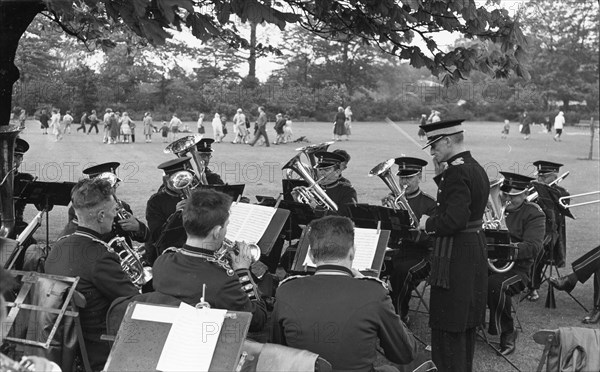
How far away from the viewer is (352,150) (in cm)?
2606

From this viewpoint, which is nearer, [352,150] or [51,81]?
[51,81]

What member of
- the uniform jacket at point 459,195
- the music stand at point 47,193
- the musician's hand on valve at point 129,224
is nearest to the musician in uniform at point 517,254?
the uniform jacket at point 459,195

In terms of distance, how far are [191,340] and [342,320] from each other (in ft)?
2.45

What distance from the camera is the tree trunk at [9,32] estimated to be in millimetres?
7031

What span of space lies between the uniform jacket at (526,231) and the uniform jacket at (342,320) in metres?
3.49

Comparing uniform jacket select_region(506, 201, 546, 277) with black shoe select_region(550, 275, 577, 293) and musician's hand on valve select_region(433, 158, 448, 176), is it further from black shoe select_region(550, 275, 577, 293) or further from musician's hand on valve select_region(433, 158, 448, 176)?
musician's hand on valve select_region(433, 158, 448, 176)

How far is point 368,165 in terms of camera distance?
21.6 meters

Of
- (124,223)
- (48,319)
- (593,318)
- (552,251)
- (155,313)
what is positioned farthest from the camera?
(552,251)

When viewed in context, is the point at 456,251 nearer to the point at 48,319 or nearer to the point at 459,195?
the point at 459,195

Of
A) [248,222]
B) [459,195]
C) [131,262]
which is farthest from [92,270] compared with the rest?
[459,195]

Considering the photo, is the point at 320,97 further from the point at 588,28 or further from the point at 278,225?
the point at 588,28

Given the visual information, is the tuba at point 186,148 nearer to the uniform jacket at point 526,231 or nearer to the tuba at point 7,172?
the tuba at point 7,172

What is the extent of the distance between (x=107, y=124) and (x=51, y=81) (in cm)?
Answer: 323

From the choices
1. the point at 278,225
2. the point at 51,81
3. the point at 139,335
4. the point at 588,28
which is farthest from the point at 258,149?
the point at 588,28
